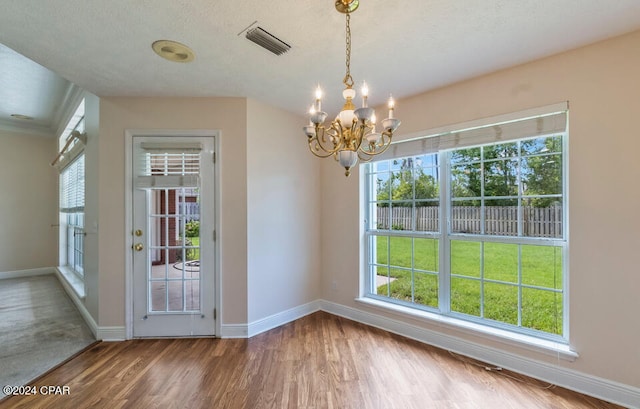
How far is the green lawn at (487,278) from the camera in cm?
231

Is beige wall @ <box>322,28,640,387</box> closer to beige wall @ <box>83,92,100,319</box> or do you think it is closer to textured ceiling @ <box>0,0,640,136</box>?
textured ceiling @ <box>0,0,640,136</box>

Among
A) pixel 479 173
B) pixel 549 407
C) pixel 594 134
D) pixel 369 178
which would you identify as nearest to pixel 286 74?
pixel 369 178

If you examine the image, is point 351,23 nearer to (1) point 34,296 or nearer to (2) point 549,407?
(2) point 549,407

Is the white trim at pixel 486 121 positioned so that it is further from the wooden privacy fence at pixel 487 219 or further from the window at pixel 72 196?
the window at pixel 72 196

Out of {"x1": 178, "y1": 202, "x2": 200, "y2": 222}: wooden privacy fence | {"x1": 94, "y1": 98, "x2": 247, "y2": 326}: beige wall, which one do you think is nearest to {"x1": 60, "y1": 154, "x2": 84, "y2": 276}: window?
{"x1": 94, "y1": 98, "x2": 247, "y2": 326}: beige wall

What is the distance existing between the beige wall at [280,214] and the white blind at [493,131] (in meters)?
1.28

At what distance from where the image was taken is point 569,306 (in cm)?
213

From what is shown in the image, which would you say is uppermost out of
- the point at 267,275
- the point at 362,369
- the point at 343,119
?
the point at 343,119

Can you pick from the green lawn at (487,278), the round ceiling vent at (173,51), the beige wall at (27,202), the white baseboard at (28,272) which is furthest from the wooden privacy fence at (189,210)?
the white baseboard at (28,272)

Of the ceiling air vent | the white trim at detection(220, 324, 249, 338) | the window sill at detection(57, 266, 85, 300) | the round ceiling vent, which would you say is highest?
the ceiling air vent

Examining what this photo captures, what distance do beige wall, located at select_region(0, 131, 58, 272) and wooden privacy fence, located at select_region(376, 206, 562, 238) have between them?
21.7 feet

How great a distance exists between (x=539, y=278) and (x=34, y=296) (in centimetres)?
649

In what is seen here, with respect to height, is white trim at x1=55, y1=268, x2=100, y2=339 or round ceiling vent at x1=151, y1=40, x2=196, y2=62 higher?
round ceiling vent at x1=151, y1=40, x2=196, y2=62

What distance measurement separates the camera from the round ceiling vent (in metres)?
1.98
